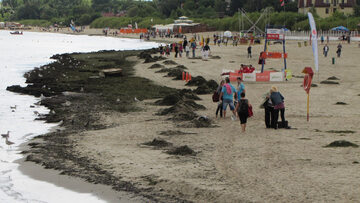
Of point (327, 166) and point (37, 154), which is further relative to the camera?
point (37, 154)

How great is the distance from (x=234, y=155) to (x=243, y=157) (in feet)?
1.24

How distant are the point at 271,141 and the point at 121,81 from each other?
20.5 metres

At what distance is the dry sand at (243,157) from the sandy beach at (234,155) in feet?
0.06

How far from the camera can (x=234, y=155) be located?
14641 millimetres

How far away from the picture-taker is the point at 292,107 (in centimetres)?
2278

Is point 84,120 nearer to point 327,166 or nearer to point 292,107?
point 292,107

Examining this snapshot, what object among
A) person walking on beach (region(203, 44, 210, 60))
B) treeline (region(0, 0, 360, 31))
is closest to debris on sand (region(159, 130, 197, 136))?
person walking on beach (region(203, 44, 210, 60))

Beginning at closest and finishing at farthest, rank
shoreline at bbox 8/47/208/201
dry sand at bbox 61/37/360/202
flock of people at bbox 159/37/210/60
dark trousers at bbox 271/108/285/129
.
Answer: dry sand at bbox 61/37/360/202
shoreline at bbox 8/47/208/201
dark trousers at bbox 271/108/285/129
flock of people at bbox 159/37/210/60

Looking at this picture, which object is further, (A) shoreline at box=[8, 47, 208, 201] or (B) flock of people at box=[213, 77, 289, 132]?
(B) flock of people at box=[213, 77, 289, 132]

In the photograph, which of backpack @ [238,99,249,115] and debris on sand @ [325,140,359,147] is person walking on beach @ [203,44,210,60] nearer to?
backpack @ [238,99,249,115]

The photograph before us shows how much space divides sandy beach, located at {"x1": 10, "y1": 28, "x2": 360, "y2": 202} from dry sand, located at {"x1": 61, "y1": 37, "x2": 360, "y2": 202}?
0.06 ft

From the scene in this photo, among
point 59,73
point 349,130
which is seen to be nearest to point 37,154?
Answer: point 349,130

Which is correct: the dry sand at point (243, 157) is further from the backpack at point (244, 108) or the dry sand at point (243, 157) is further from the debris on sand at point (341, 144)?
the backpack at point (244, 108)

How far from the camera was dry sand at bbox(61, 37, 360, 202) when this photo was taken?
1156 cm
